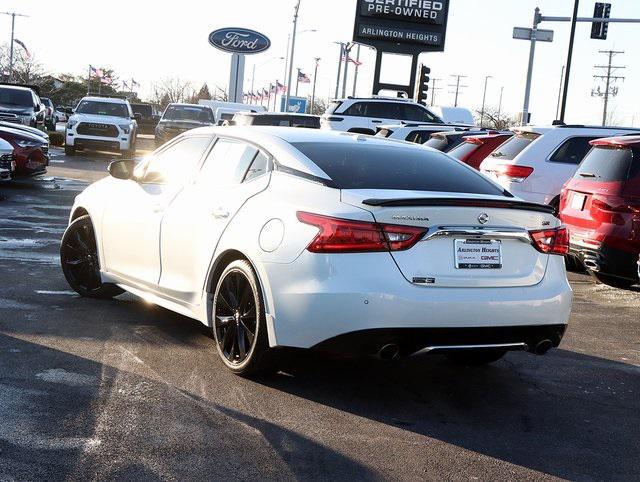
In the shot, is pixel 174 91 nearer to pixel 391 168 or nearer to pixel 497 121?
pixel 497 121

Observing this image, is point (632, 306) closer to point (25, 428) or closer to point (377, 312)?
point (377, 312)

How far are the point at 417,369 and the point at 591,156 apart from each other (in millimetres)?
4642

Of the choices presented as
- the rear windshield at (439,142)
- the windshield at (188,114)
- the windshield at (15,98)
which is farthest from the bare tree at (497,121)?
the rear windshield at (439,142)

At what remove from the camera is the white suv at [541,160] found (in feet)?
41.2

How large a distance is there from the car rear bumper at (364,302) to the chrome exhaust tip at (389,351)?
0.13 m

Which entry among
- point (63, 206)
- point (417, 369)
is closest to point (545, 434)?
point (417, 369)

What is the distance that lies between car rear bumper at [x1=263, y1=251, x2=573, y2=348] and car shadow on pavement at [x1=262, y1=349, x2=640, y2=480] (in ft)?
1.51

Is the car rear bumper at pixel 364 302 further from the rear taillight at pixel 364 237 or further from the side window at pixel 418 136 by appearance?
the side window at pixel 418 136

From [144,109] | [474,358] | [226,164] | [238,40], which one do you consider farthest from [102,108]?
[238,40]

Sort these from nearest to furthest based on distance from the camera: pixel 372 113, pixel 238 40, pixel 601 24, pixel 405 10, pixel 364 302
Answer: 1. pixel 364 302
2. pixel 372 113
3. pixel 601 24
4. pixel 405 10
5. pixel 238 40

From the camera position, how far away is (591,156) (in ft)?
33.1

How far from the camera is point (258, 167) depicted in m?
6.11

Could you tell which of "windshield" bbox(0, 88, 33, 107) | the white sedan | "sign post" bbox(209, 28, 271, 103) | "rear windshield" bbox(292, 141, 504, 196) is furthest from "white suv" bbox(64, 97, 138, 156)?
"sign post" bbox(209, 28, 271, 103)

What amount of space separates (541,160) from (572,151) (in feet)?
1.57
